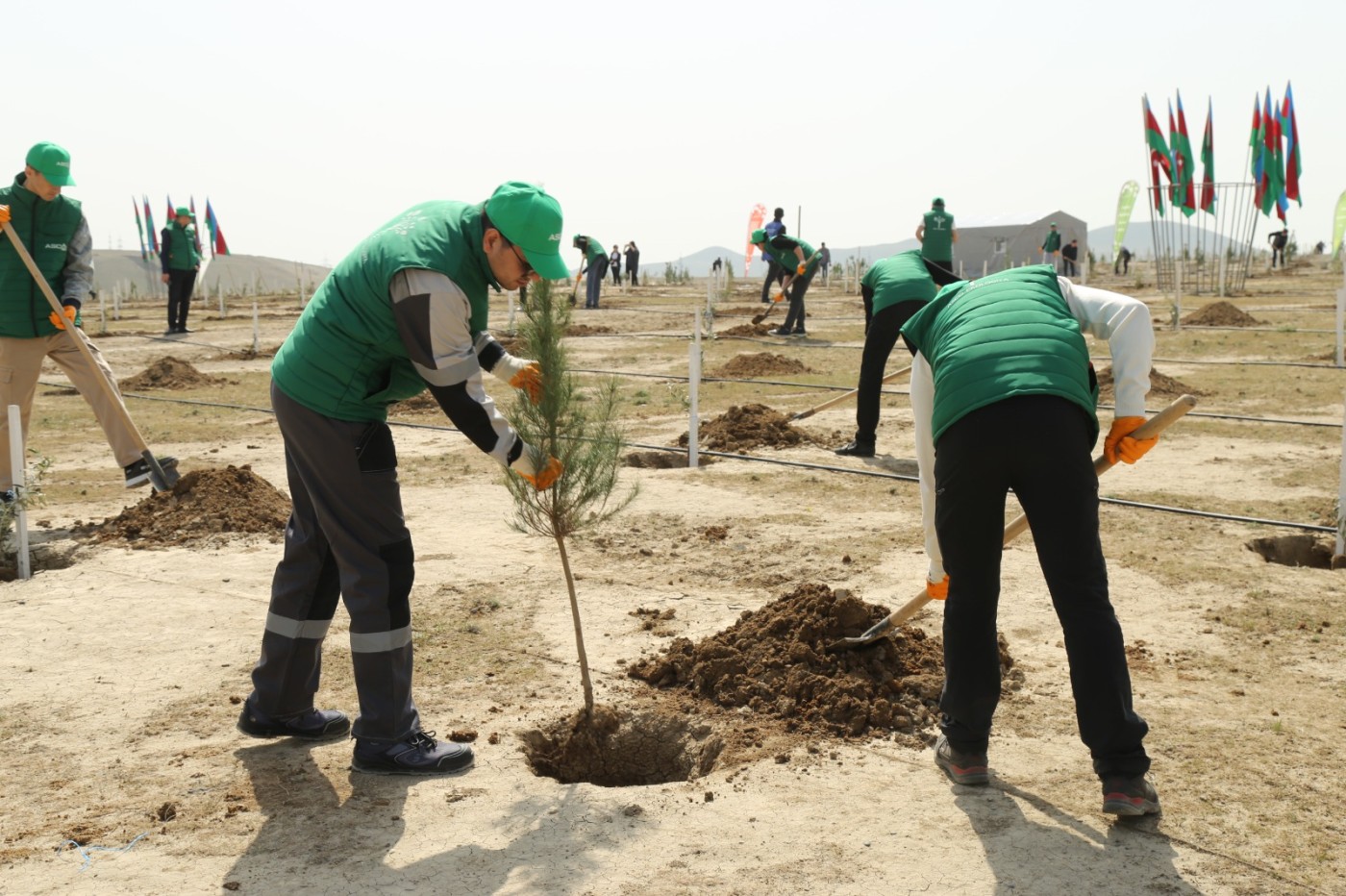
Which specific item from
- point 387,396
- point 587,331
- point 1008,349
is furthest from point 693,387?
point 587,331

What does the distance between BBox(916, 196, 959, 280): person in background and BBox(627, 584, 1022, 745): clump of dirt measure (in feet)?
30.6

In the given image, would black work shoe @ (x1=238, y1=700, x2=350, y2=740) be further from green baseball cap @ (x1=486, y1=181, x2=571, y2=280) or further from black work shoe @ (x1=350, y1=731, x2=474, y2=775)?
green baseball cap @ (x1=486, y1=181, x2=571, y2=280)

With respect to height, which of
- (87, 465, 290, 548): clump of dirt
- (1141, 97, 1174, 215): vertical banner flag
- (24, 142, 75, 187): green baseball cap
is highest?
(1141, 97, 1174, 215): vertical banner flag

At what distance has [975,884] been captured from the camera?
3203mm

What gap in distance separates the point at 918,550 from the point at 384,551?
11.8 ft

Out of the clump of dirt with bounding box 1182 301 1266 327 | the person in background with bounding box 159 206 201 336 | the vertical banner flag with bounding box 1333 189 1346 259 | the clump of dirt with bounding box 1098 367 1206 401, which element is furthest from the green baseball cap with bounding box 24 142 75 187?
the vertical banner flag with bounding box 1333 189 1346 259

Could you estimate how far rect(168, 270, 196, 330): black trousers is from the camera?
69.3ft

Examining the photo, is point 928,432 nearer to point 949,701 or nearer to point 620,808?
point 949,701

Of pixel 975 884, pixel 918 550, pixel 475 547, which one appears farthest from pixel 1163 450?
pixel 975 884

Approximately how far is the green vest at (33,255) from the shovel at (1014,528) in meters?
5.19

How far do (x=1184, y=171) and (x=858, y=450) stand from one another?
26.7 m

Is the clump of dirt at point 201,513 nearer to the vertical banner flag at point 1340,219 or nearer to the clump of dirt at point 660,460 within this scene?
the clump of dirt at point 660,460

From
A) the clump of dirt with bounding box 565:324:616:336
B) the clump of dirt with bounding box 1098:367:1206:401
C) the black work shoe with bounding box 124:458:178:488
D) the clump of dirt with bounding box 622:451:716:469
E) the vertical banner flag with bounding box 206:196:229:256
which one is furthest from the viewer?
the vertical banner flag with bounding box 206:196:229:256

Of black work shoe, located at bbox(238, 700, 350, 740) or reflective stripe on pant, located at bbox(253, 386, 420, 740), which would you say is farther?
black work shoe, located at bbox(238, 700, 350, 740)
